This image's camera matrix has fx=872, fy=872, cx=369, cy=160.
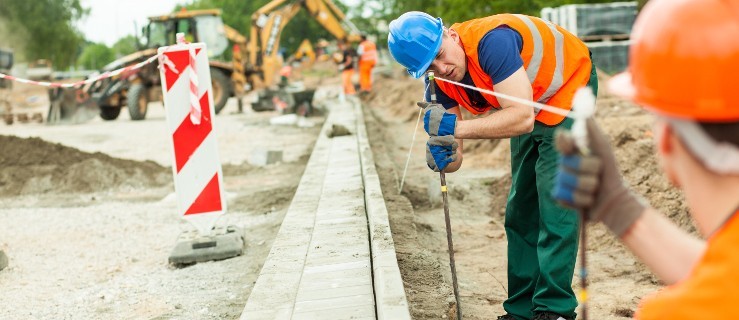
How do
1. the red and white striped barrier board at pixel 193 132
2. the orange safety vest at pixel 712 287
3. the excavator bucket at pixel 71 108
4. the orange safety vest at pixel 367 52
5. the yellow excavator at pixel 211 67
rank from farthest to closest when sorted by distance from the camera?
the orange safety vest at pixel 367 52, the yellow excavator at pixel 211 67, the excavator bucket at pixel 71 108, the red and white striped barrier board at pixel 193 132, the orange safety vest at pixel 712 287

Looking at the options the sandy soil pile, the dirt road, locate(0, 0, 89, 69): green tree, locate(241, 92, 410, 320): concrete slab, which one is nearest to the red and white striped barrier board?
the dirt road

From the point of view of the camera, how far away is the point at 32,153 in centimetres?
1077

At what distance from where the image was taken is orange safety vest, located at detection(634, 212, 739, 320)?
1.51 m

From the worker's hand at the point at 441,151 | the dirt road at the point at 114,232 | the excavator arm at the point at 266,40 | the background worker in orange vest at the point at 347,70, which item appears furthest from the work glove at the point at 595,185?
the excavator arm at the point at 266,40

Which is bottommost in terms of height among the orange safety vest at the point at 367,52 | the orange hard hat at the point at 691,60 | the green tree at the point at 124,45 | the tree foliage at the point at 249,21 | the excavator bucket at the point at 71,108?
the green tree at the point at 124,45

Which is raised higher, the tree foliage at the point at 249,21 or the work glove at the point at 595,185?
the work glove at the point at 595,185

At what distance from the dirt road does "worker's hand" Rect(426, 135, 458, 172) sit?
1.39 metres

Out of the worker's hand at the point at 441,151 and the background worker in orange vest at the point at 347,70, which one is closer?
the worker's hand at the point at 441,151

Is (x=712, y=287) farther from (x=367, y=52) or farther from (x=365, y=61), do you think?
(x=365, y=61)

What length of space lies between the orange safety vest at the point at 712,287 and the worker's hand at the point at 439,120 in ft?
7.87

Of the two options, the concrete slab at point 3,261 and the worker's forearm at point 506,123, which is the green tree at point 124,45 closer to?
the concrete slab at point 3,261

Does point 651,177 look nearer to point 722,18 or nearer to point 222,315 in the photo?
point 222,315

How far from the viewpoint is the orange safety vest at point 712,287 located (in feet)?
4.95

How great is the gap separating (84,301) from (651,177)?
4.22 m
